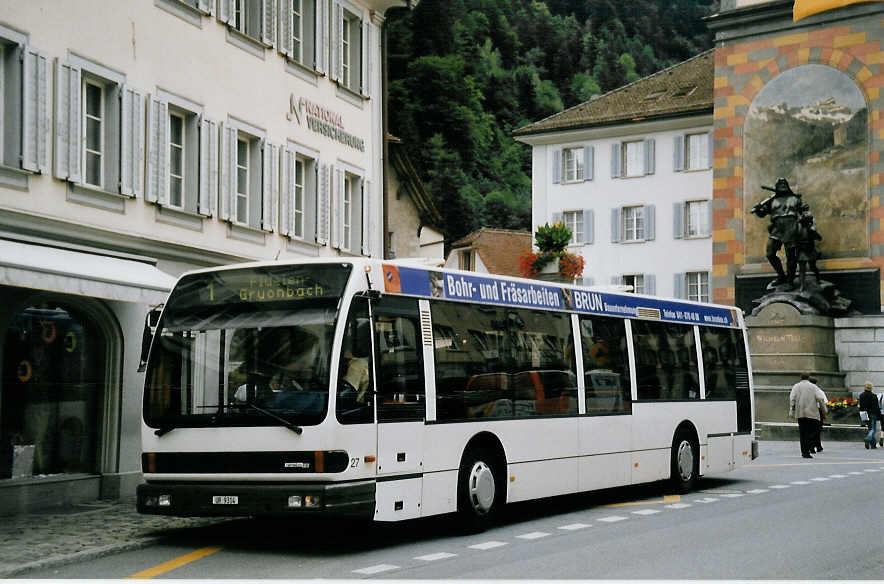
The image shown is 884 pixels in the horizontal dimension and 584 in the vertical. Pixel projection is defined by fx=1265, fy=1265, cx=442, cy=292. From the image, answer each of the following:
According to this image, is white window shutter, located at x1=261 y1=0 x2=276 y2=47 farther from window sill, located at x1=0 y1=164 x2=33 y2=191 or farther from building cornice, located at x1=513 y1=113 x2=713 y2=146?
building cornice, located at x1=513 y1=113 x2=713 y2=146

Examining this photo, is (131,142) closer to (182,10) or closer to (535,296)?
(182,10)

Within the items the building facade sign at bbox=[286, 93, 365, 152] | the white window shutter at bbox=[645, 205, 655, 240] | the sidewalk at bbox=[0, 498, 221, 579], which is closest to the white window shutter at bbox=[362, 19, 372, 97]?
the building facade sign at bbox=[286, 93, 365, 152]

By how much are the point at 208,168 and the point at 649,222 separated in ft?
134

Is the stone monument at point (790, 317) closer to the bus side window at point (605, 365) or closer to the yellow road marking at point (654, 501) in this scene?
the yellow road marking at point (654, 501)

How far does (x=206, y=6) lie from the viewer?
62.6ft

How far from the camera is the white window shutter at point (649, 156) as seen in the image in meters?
57.4

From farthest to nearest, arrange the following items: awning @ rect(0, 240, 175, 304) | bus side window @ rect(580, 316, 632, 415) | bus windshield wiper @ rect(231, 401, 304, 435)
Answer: bus side window @ rect(580, 316, 632, 415)
awning @ rect(0, 240, 175, 304)
bus windshield wiper @ rect(231, 401, 304, 435)

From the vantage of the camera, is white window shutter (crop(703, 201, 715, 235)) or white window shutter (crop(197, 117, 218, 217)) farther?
white window shutter (crop(703, 201, 715, 235))

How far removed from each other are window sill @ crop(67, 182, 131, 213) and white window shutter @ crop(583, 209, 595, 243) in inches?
1731

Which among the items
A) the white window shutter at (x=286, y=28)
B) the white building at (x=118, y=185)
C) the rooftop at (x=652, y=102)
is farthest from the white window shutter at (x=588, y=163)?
the white window shutter at (x=286, y=28)

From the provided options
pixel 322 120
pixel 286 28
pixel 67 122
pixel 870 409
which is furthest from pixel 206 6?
pixel 870 409

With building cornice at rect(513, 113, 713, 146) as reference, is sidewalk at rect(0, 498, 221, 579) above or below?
below

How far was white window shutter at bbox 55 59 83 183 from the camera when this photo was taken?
15336mm

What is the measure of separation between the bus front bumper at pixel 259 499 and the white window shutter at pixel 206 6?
31.6 feet
